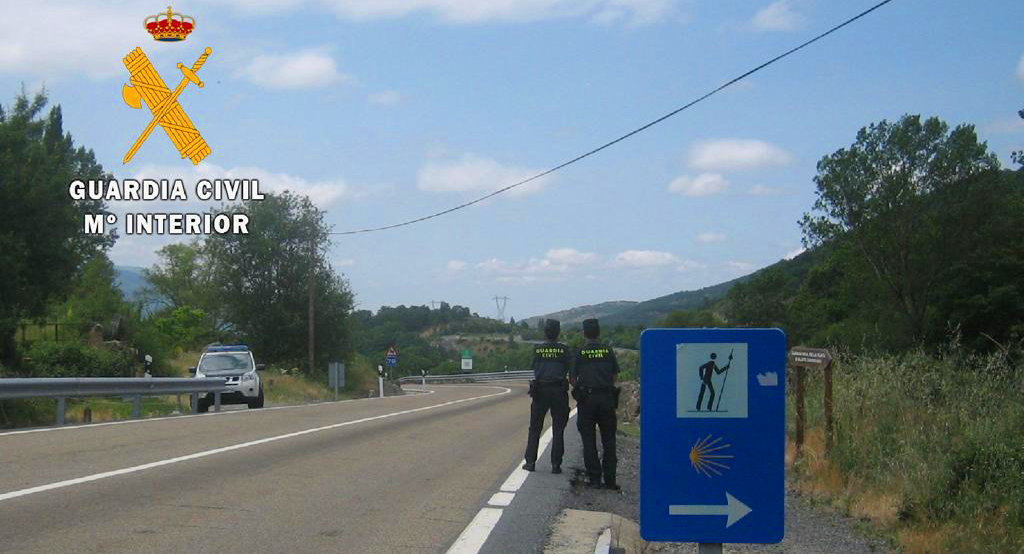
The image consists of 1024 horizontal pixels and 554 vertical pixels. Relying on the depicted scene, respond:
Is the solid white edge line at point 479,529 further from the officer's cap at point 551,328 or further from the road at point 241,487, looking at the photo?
the officer's cap at point 551,328

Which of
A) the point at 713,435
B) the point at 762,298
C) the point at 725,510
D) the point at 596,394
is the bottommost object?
the point at 725,510

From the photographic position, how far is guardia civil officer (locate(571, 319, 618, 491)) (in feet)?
34.4

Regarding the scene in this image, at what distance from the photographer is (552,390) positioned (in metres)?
11.5

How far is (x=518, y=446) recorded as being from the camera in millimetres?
14938

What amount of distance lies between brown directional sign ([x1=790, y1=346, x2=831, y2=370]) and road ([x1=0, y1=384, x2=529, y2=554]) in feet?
13.2

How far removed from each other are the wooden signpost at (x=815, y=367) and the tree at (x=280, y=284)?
48819 mm

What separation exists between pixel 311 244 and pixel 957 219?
4403 cm

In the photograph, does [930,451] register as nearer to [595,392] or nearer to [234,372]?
[595,392]

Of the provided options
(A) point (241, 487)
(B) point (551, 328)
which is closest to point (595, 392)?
(B) point (551, 328)

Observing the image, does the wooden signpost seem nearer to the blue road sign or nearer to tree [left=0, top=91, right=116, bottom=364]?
the blue road sign

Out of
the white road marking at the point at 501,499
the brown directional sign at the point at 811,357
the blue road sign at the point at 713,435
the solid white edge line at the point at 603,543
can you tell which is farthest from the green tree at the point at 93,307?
the blue road sign at the point at 713,435

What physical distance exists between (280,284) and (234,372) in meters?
33.8

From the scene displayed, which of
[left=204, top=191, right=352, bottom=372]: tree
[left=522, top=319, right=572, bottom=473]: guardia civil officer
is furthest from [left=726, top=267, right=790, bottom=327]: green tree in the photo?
[left=522, top=319, right=572, bottom=473]: guardia civil officer

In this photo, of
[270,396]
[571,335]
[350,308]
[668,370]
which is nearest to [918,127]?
[350,308]
